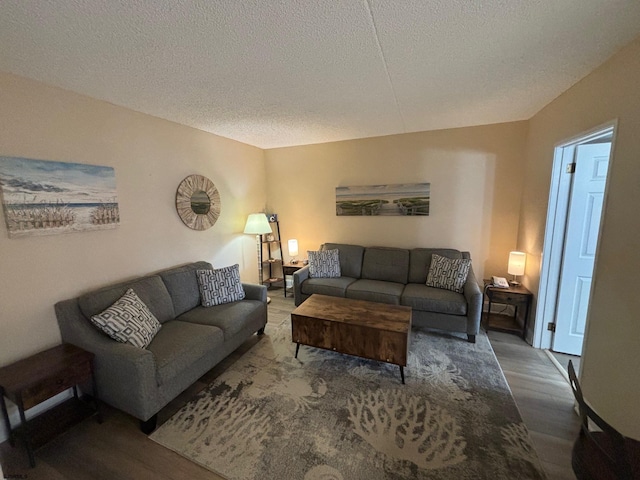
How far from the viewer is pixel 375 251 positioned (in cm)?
375

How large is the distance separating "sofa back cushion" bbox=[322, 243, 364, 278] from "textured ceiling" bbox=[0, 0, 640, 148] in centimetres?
192

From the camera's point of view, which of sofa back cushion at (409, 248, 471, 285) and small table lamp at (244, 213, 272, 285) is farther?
small table lamp at (244, 213, 272, 285)

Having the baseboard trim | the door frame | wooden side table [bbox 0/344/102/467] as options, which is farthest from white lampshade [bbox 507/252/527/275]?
wooden side table [bbox 0/344/102/467]

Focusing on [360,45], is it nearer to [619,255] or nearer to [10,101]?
[619,255]

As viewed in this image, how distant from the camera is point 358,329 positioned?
7.47 feet

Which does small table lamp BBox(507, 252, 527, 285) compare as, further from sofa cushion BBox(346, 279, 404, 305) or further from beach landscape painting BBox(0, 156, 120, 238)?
beach landscape painting BBox(0, 156, 120, 238)

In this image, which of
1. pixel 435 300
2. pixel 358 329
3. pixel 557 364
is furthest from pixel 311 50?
pixel 557 364

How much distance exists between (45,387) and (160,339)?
2.12 ft

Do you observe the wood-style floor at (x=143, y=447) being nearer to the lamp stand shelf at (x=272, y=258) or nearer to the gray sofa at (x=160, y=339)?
the gray sofa at (x=160, y=339)

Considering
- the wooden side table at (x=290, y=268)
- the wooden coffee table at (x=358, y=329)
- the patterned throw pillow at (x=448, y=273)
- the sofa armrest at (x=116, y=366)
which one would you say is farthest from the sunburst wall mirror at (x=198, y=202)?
the patterned throw pillow at (x=448, y=273)

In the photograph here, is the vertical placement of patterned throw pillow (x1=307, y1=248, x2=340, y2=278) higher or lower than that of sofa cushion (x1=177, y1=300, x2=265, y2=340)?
higher

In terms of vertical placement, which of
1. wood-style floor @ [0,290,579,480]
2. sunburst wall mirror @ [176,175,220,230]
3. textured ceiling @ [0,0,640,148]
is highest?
textured ceiling @ [0,0,640,148]

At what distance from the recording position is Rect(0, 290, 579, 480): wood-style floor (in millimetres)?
1510

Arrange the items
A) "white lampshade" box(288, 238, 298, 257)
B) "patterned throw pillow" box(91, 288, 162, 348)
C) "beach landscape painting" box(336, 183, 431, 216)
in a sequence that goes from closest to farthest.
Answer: "patterned throw pillow" box(91, 288, 162, 348)
"beach landscape painting" box(336, 183, 431, 216)
"white lampshade" box(288, 238, 298, 257)
